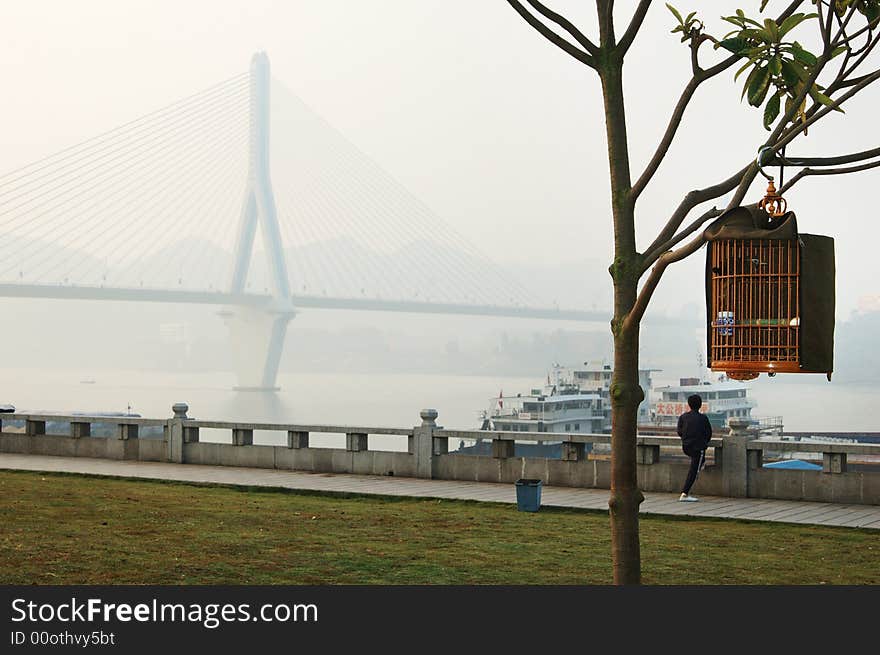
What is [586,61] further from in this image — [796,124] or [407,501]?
[407,501]

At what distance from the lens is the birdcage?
5859 mm

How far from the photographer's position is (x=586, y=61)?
6.57m

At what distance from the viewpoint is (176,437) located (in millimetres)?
23719

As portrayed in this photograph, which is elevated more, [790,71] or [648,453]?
[790,71]

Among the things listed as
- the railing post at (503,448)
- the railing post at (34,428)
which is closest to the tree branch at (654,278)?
the railing post at (503,448)

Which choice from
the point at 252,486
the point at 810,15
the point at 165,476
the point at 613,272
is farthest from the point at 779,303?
the point at 165,476

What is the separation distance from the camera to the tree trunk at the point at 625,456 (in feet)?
20.5

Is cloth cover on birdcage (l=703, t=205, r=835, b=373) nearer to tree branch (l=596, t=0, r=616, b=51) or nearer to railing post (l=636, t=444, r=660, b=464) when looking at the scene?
tree branch (l=596, t=0, r=616, b=51)

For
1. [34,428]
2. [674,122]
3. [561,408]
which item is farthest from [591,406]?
[674,122]

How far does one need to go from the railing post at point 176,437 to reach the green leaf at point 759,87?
62.6ft

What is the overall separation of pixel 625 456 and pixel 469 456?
14.5 metres

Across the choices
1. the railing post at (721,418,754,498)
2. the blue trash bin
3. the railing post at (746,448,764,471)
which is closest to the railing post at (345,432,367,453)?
the blue trash bin

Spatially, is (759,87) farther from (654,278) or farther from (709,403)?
(709,403)

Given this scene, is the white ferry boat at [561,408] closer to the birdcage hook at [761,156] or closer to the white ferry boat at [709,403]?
the white ferry boat at [709,403]
